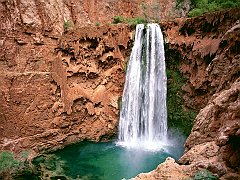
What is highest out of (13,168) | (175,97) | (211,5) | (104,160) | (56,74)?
(211,5)

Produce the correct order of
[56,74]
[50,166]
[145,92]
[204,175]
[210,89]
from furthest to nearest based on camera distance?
1. [145,92]
2. [56,74]
3. [210,89]
4. [50,166]
5. [204,175]

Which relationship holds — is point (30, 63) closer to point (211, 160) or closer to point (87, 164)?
point (87, 164)

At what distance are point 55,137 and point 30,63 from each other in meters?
3.92

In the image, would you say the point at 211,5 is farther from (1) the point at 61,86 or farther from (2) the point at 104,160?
(2) the point at 104,160

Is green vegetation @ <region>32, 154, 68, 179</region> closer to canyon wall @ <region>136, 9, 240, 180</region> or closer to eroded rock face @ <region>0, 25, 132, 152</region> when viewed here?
eroded rock face @ <region>0, 25, 132, 152</region>

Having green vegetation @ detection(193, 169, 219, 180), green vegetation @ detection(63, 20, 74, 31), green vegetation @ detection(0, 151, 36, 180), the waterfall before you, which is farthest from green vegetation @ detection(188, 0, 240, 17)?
green vegetation @ detection(0, 151, 36, 180)

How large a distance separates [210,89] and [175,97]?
8.67 feet

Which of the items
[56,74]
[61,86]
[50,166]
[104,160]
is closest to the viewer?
[50,166]

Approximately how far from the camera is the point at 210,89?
1329 cm

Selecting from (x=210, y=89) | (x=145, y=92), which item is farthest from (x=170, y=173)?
(x=145, y=92)

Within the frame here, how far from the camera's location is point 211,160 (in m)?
6.09

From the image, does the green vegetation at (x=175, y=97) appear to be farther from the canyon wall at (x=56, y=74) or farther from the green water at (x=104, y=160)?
the canyon wall at (x=56, y=74)

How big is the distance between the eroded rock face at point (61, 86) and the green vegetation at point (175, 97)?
8.67ft

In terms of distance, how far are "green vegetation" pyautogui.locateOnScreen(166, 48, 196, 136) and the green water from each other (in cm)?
153
